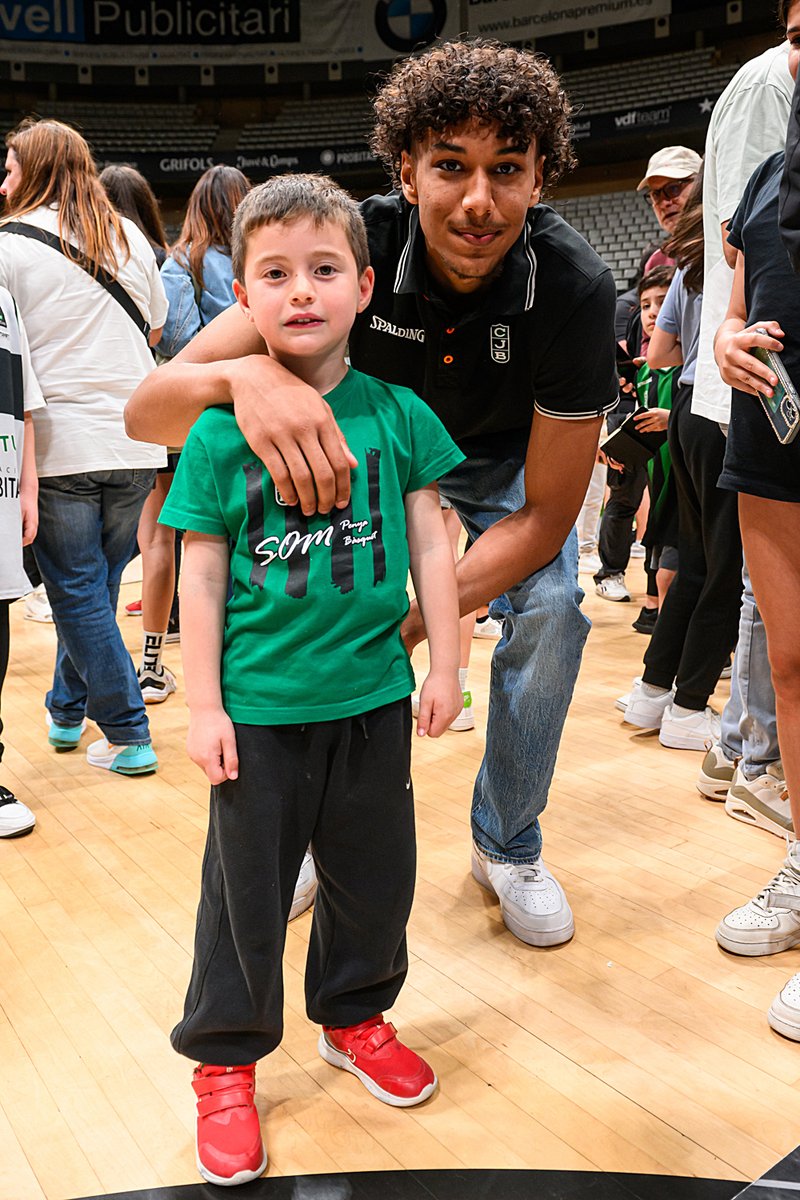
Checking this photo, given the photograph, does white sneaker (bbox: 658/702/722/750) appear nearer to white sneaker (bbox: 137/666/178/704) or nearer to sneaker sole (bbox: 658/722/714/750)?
sneaker sole (bbox: 658/722/714/750)

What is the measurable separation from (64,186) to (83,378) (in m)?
0.45

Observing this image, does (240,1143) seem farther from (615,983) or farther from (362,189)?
(362,189)

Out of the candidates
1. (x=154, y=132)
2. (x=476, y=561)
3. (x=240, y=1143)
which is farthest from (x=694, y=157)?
(x=154, y=132)

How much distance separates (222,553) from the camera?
1.21m

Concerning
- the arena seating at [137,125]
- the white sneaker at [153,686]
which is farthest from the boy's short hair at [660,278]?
the arena seating at [137,125]

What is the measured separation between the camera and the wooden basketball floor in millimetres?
1298

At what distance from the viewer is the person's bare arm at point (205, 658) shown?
118 centimetres

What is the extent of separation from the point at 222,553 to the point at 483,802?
0.93 meters

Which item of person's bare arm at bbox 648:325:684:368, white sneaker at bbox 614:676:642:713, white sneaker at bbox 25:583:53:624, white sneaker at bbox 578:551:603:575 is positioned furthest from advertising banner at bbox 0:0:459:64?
white sneaker at bbox 614:676:642:713

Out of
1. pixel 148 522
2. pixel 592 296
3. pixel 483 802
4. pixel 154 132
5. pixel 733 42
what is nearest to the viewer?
pixel 592 296

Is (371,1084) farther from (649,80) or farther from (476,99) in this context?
(649,80)

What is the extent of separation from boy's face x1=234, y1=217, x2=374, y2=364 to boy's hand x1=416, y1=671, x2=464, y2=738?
432 millimetres

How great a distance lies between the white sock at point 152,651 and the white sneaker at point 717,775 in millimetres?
1717

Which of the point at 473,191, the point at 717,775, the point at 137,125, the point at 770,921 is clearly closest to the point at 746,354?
the point at 473,191
